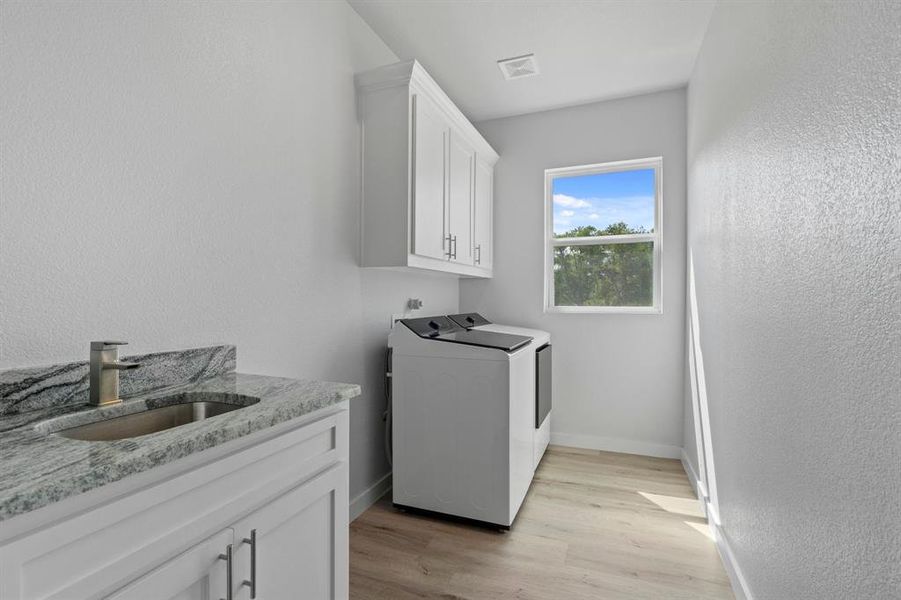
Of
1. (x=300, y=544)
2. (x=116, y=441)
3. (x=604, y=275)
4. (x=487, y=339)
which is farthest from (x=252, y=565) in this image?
(x=604, y=275)

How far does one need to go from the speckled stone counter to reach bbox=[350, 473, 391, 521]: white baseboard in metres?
1.25

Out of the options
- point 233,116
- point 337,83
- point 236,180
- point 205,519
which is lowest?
point 205,519

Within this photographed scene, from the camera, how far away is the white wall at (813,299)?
0.87 meters

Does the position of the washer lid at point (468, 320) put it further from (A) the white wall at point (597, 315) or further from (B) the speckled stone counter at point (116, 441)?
(B) the speckled stone counter at point (116, 441)

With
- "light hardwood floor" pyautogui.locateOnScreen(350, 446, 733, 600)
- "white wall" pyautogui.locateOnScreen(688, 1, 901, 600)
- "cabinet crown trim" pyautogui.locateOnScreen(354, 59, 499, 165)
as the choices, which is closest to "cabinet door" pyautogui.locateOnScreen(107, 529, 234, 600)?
"light hardwood floor" pyautogui.locateOnScreen(350, 446, 733, 600)

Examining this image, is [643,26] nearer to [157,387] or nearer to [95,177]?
[95,177]

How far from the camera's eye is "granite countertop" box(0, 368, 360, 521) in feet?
2.20

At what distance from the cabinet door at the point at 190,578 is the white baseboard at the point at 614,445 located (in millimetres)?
3023

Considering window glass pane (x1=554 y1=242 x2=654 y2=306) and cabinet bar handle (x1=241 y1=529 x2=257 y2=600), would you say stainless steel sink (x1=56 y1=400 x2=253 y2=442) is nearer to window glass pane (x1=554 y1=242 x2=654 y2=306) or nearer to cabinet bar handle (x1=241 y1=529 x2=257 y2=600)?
cabinet bar handle (x1=241 y1=529 x2=257 y2=600)

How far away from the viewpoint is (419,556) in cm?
207

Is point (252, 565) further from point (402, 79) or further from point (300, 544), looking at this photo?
point (402, 79)

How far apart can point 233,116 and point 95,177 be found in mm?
583

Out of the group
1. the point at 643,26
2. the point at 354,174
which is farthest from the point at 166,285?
the point at 643,26

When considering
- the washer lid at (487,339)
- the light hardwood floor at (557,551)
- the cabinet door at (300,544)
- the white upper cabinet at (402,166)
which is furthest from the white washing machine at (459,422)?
the cabinet door at (300,544)
